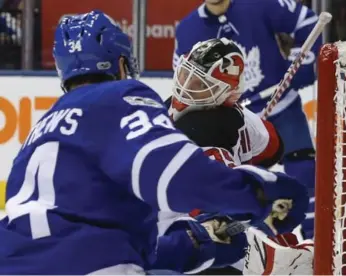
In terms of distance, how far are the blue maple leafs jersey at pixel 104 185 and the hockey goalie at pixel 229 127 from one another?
586 millimetres

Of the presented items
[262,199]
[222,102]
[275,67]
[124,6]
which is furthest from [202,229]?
[124,6]

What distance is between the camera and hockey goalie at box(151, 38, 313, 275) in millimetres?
2332

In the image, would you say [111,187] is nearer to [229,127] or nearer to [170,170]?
[170,170]

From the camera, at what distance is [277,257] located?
233 cm

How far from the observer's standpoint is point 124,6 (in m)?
5.18

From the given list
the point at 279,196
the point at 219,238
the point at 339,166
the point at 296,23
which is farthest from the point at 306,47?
the point at 296,23

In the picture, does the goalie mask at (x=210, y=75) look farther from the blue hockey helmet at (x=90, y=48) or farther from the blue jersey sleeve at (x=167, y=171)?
the blue jersey sleeve at (x=167, y=171)

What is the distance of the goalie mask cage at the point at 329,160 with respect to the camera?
5.81 feet

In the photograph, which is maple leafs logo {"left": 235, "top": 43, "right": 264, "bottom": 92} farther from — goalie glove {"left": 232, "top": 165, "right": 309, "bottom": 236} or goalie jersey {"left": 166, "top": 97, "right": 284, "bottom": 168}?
goalie glove {"left": 232, "top": 165, "right": 309, "bottom": 236}

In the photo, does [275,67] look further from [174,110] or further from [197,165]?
[197,165]

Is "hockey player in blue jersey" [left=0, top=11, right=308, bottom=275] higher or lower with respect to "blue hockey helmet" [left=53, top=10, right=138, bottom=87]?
lower

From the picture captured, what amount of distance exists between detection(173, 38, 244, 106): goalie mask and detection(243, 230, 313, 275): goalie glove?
1.09 ft

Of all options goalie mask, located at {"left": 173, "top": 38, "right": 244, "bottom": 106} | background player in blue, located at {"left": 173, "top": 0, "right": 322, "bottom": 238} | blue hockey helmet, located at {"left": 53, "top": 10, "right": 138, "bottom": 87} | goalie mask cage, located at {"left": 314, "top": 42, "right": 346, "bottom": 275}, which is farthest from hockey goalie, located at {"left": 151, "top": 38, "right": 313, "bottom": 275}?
background player in blue, located at {"left": 173, "top": 0, "right": 322, "bottom": 238}

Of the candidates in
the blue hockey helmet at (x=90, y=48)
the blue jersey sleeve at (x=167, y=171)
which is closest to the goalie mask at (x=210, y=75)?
the blue hockey helmet at (x=90, y=48)
